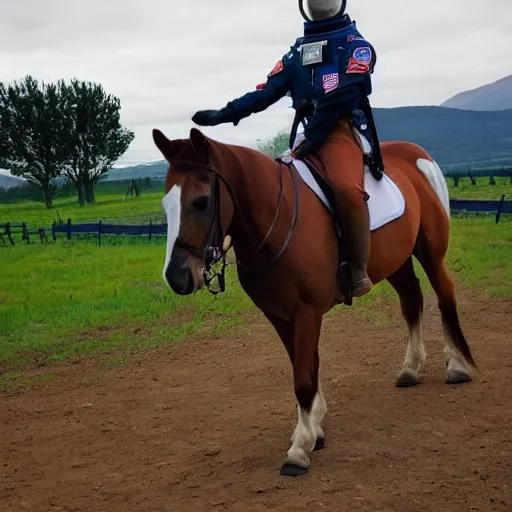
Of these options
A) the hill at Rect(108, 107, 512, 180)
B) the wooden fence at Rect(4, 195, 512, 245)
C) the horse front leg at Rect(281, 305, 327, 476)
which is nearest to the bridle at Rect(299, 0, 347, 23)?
the horse front leg at Rect(281, 305, 327, 476)

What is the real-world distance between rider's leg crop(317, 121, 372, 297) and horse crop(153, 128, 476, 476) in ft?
0.39

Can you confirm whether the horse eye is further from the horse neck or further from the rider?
the rider

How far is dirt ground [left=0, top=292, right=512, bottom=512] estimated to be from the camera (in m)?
3.84

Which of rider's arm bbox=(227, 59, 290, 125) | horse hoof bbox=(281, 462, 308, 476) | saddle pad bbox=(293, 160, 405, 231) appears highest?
rider's arm bbox=(227, 59, 290, 125)

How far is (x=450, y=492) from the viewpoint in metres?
3.68

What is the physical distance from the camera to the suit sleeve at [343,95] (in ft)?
14.3

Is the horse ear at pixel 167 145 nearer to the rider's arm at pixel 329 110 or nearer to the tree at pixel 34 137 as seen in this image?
the rider's arm at pixel 329 110

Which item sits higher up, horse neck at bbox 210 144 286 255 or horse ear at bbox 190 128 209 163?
horse ear at bbox 190 128 209 163

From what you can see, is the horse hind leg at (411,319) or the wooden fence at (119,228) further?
the wooden fence at (119,228)

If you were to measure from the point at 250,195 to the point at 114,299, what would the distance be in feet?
27.1

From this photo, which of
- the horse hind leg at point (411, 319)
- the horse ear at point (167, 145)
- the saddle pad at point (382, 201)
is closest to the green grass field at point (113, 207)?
the horse hind leg at point (411, 319)

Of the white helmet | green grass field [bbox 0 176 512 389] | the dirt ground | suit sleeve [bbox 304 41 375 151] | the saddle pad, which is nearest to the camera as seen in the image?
the dirt ground

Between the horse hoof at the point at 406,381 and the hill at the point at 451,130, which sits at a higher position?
the hill at the point at 451,130


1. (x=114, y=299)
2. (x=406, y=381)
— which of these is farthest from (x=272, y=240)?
(x=114, y=299)
